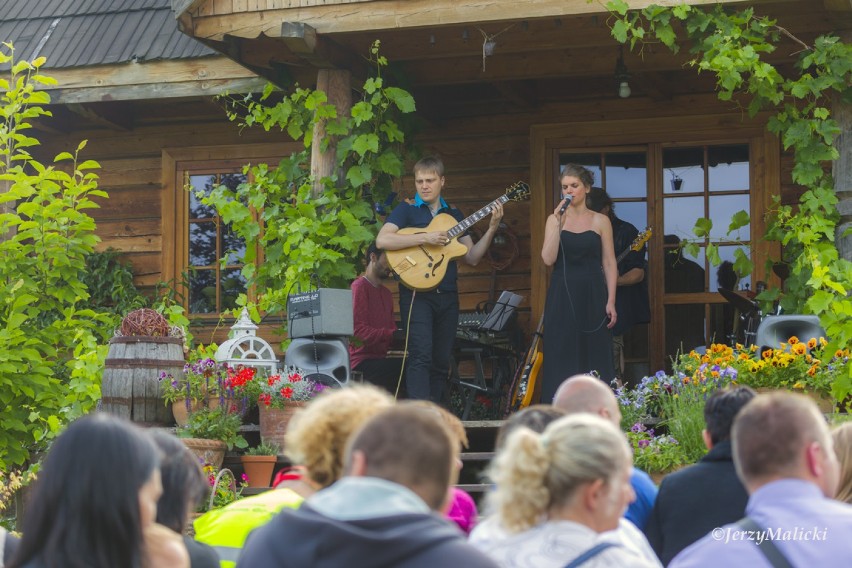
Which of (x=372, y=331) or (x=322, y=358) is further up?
(x=372, y=331)

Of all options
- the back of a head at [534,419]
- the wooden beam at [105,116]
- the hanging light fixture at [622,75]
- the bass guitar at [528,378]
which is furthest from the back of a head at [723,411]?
the wooden beam at [105,116]

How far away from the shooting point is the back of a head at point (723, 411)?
11.5ft

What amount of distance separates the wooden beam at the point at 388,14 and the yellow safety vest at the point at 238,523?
4.51 m

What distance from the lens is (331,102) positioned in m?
8.05

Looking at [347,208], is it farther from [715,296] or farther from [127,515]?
[127,515]

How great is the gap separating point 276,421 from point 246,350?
3.90 ft

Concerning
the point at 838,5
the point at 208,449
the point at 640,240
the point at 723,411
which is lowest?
the point at 208,449

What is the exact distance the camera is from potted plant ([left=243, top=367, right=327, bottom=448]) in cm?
690

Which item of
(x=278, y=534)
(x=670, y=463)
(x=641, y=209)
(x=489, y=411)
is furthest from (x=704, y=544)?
(x=641, y=209)

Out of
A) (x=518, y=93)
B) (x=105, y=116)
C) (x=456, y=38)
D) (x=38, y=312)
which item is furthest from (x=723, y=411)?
(x=105, y=116)

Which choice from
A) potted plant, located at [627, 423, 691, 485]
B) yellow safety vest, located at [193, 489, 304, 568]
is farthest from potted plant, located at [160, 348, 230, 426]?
yellow safety vest, located at [193, 489, 304, 568]

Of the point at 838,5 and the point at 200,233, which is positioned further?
the point at 200,233

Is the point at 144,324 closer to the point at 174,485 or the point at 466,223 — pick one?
the point at 466,223

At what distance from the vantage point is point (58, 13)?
33.9 feet
